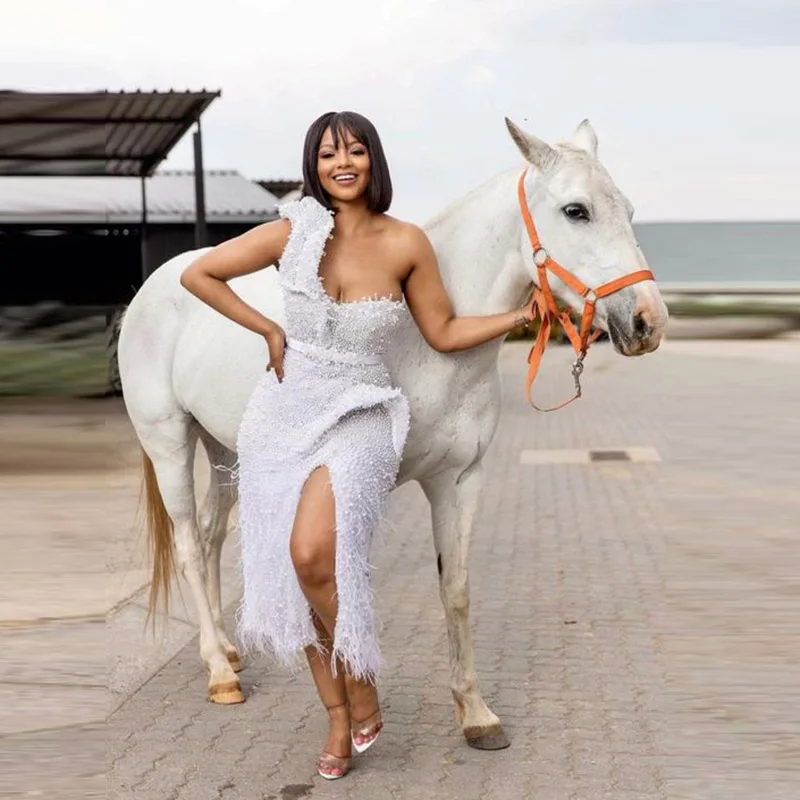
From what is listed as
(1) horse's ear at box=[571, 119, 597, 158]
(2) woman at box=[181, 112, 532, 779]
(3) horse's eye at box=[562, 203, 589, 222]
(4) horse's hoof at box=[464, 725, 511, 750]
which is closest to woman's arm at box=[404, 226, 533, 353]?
(2) woman at box=[181, 112, 532, 779]

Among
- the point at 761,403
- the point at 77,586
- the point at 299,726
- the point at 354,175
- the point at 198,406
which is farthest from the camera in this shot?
the point at 761,403

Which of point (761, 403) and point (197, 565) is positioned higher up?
point (197, 565)

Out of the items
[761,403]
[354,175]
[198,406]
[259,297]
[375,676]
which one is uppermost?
[354,175]

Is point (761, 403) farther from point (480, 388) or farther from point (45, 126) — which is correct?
point (480, 388)

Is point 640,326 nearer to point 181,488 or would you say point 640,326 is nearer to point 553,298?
point 553,298

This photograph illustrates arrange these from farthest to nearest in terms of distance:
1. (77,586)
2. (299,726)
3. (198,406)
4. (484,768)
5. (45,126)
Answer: (45,126) < (77,586) < (198,406) < (299,726) < (484,768)

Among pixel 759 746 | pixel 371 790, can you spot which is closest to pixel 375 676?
pixel 371 790

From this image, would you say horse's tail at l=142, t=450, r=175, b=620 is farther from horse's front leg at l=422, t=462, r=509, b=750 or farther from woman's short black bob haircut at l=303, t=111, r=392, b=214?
woman's short black bob haircut at l=303, t=111, r=392, b=214

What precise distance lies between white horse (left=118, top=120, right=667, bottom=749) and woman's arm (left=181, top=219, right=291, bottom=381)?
1.60 ft

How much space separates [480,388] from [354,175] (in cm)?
93

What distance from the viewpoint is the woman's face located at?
12.9 ft

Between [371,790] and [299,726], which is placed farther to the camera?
[299,726]

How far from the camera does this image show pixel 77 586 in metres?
6.46

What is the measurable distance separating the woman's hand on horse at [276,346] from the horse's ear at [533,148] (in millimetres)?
992
